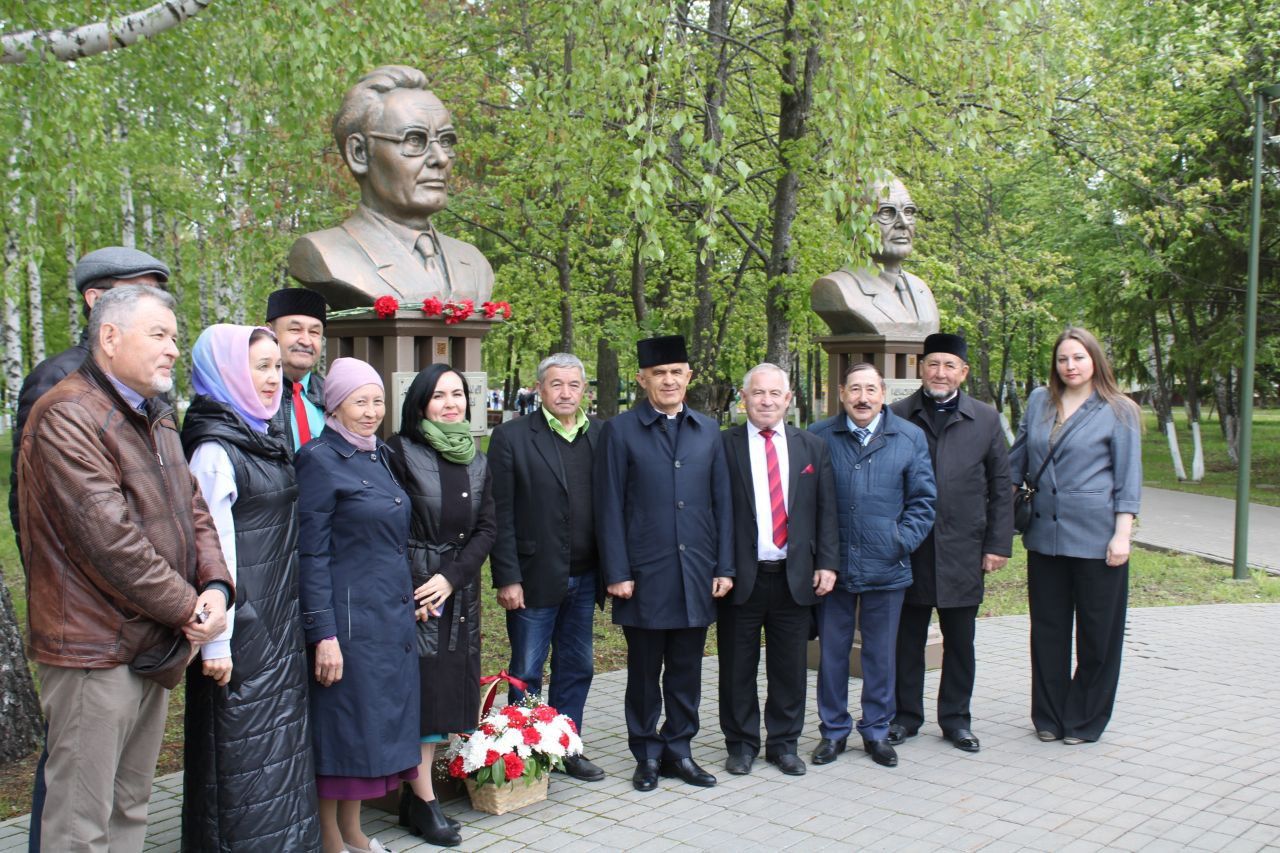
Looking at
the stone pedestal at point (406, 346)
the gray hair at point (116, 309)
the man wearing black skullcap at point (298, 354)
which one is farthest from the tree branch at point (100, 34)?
the gray hair at point (116, 309)

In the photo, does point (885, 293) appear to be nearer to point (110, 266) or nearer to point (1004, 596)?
point (1004, 596)

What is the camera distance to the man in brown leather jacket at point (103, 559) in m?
3.08

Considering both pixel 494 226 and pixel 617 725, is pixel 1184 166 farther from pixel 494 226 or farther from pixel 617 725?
pixel 617 725

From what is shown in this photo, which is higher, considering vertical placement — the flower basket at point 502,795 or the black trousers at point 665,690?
the black trousers at point 665,690

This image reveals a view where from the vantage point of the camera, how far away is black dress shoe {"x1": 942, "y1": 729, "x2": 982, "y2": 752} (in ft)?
18.3

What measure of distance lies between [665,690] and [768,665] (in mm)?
515

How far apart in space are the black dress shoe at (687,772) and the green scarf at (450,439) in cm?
173

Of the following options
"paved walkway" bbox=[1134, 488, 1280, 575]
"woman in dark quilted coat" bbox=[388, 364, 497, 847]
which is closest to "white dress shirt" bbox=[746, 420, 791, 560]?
"woman in dark quilted coat" bbox=[388, 364, 497, 847]

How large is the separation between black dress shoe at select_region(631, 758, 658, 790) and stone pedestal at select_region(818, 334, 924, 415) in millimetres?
2852

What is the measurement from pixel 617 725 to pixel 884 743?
141 cm

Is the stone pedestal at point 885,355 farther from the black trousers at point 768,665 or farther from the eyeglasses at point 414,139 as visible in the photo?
the eyeglasses at point 414,139

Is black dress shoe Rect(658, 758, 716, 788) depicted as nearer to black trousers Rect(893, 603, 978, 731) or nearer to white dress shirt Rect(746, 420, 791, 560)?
white dress shirt Rect(746, 420, 791, 560)

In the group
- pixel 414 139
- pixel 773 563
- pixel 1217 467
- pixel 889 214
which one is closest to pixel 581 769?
pixel 773 563

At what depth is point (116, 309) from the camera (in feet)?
10.6
